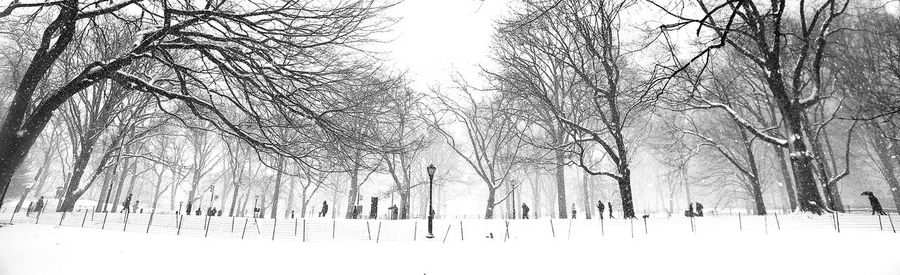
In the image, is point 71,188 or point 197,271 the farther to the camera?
point 71,188

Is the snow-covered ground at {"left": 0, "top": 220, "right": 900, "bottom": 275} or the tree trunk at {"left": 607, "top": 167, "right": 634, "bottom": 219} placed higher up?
the tree trunk at {"left": 607, "top": 167, "right": 634, "bottom": 219}

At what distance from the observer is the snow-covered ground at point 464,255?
6.17 m

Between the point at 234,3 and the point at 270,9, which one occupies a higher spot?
the point at 234,3

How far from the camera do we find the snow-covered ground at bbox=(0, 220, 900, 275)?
20.2ft

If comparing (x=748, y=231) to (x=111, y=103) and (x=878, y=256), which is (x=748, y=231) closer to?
(x=878, y=256)

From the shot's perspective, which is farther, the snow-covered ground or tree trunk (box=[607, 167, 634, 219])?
tree trunk (box=[607, 167, 634, 219])

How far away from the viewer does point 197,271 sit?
20.0 ft

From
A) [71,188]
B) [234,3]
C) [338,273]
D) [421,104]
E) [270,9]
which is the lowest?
[338,273]

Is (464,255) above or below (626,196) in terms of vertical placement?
below

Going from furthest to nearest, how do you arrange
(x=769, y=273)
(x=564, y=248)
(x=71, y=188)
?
(x=71, y=188), (x=564, y=248), (x=769, y=273)

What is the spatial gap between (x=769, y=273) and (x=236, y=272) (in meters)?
8.97

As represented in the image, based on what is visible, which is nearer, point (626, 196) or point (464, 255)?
point (464, 255)

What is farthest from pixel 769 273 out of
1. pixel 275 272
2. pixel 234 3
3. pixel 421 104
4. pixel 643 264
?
pixel 421 104

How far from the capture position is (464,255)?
28.2 ft
